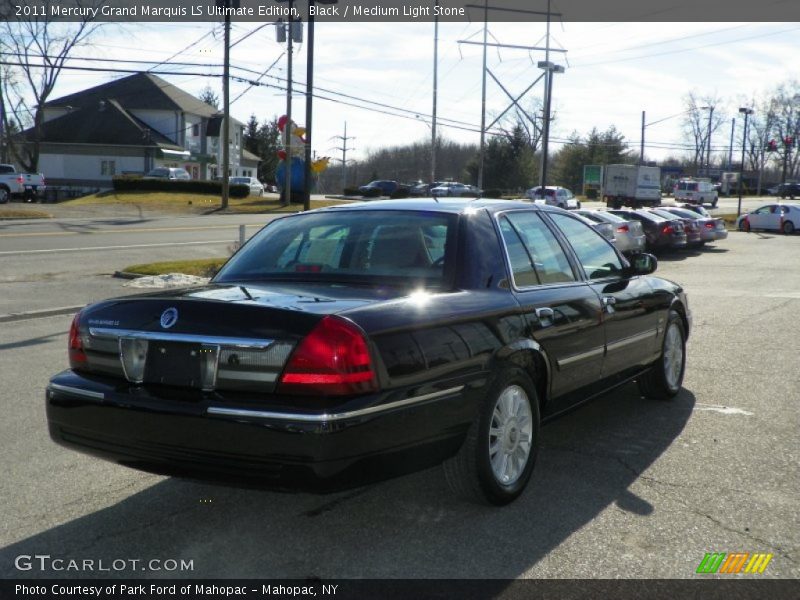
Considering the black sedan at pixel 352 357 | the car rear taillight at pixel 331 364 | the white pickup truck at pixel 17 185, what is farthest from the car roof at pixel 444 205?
the white pickup truck at pixel 17 185

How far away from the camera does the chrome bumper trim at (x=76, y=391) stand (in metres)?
4.09

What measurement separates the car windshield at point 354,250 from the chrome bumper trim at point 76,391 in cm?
109

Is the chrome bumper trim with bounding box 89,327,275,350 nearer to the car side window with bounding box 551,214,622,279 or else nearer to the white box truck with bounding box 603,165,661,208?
the car side window with bounding box 551,214,622,279

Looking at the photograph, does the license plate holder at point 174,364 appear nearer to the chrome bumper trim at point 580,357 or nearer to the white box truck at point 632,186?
the chrome bumper trim at point 580,357

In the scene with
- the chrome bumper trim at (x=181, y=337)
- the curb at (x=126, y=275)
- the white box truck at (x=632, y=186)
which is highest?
the white box truck at (x=632, y=186)

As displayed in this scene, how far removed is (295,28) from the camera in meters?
34.6

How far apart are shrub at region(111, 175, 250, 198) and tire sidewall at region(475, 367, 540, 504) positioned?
4702 centimetres

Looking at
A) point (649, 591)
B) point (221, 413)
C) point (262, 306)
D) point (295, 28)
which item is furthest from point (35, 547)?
point (295, 28)

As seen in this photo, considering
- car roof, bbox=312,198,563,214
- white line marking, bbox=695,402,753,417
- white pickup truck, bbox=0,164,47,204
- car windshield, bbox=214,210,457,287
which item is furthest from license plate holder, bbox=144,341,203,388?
white pickup truck, bbox=0,164,47,204

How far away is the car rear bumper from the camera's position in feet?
12.0

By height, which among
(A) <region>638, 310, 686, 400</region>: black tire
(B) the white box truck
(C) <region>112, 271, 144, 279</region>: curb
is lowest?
(C) <region>112, 271, 144, 279</region>: curb

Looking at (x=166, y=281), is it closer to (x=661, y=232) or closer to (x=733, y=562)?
(x=733, y=562)

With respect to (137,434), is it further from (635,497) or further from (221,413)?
(635,497)

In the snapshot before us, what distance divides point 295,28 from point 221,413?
1299 inches
